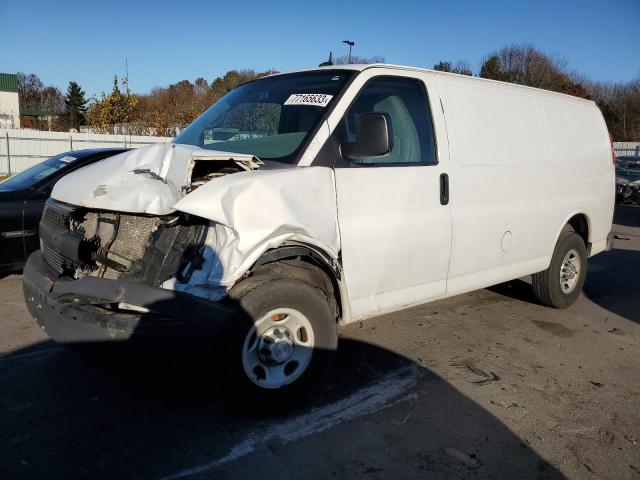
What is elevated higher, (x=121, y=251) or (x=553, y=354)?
(x=121, y=251)

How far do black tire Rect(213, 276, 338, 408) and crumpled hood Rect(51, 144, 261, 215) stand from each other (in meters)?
0.67

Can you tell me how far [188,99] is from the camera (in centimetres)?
4684

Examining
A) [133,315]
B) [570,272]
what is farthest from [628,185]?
[133,315]

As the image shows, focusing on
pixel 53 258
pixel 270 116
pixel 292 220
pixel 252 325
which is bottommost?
pixel 252 325

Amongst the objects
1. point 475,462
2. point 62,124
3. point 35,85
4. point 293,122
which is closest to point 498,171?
point 293,122

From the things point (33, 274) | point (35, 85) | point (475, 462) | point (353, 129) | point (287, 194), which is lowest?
point (475, 462)

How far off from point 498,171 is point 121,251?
305 centimetres

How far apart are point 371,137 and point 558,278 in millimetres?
3254

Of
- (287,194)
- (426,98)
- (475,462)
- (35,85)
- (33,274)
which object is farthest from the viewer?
(35,85)

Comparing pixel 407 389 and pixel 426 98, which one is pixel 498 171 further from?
pixel 407 389

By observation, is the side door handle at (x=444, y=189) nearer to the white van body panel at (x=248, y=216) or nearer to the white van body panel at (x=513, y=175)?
the white van body panel at (x=513, y=175)

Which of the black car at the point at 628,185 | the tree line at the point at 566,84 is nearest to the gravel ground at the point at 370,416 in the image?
the black car at the point at 628,185

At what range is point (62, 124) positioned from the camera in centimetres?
5350

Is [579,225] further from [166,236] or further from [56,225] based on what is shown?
[56,225]
